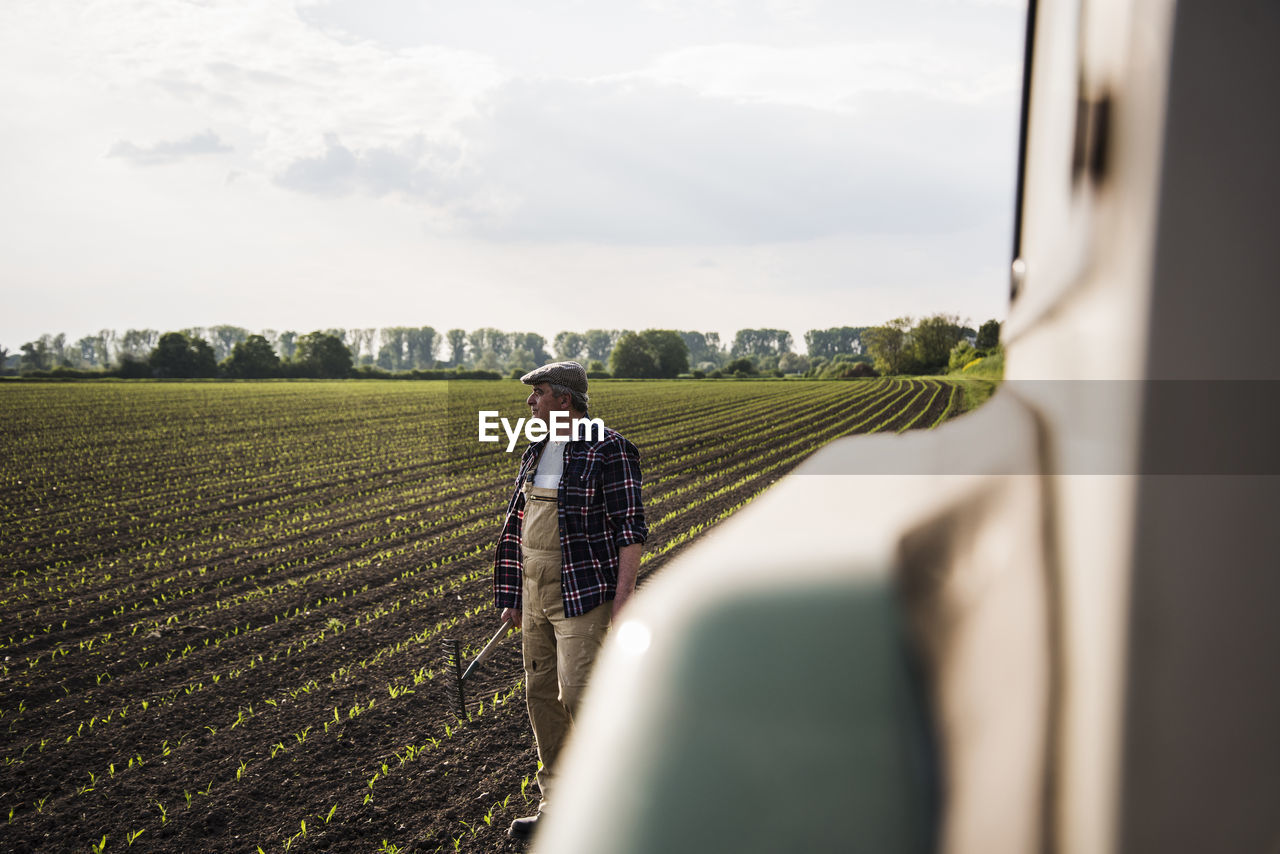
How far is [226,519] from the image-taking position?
15055mm

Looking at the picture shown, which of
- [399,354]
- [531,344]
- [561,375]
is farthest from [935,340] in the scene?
[399,354]

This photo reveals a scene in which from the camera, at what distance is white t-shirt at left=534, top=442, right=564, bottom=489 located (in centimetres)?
394

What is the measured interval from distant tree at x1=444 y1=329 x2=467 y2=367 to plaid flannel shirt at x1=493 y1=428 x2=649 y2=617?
100671 mm

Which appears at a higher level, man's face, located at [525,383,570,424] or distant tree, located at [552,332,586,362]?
distant tree, located at [552,332,586,362]

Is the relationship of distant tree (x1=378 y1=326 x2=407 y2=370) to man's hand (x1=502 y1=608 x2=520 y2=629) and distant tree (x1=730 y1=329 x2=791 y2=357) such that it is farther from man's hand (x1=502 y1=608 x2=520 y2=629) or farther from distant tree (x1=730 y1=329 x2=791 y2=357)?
man's hand (x1=502 y1=608 x2=520 y2=629)

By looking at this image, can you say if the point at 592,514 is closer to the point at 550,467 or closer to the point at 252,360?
the point at 550,467

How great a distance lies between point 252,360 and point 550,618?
318 feet

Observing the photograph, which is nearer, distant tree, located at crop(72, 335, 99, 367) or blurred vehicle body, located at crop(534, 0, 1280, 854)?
blurred vehicle body, located at crop(534, 0, 1280, 854)

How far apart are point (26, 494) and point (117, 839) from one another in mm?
17135

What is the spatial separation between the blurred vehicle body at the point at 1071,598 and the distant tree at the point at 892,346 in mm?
796

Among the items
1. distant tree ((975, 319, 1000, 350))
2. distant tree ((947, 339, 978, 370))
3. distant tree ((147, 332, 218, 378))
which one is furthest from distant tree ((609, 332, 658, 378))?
distant tree ((975, 319, 1000, 350))

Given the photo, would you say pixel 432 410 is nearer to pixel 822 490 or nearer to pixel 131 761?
pixel 131 761

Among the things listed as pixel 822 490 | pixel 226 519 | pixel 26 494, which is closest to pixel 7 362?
pixel 26 494

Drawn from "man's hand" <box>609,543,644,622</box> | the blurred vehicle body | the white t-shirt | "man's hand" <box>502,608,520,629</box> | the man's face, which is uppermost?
the blurred vehicle body
